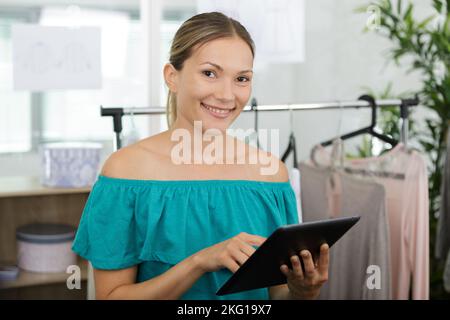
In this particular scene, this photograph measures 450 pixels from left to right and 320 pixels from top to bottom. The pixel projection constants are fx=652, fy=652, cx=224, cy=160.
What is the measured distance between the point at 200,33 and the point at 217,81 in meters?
0.09

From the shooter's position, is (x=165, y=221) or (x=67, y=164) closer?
(x=165, y=221)

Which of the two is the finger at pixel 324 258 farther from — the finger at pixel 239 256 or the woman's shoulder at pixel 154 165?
the woman's shoulder at pixel 154 165

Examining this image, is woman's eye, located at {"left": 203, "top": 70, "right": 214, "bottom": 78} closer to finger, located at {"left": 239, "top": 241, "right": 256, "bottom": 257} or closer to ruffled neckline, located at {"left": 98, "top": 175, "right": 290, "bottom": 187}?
ruffled neckline, located at {"left": 98, "top": 175, "right": 290, "bottom": 187}

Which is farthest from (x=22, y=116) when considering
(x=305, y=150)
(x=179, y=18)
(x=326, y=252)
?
(x=326, y=252)

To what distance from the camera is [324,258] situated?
110 cm

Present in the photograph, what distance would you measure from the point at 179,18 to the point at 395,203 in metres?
1.02

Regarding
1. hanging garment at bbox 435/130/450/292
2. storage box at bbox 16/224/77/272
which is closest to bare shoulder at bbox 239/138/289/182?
hanging garment at bbox 435/130/450/292

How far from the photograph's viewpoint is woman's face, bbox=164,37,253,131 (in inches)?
45.9

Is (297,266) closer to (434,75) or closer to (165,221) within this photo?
(165,221)

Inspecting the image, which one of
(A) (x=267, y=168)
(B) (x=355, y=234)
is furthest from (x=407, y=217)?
(A) (x=267, y=168)

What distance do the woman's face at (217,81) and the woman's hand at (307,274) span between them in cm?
29

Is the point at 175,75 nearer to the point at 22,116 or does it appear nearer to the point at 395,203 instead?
the point at 395,203

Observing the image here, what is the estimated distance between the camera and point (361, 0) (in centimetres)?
257

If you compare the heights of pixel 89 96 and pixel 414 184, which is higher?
pixel 89 96
